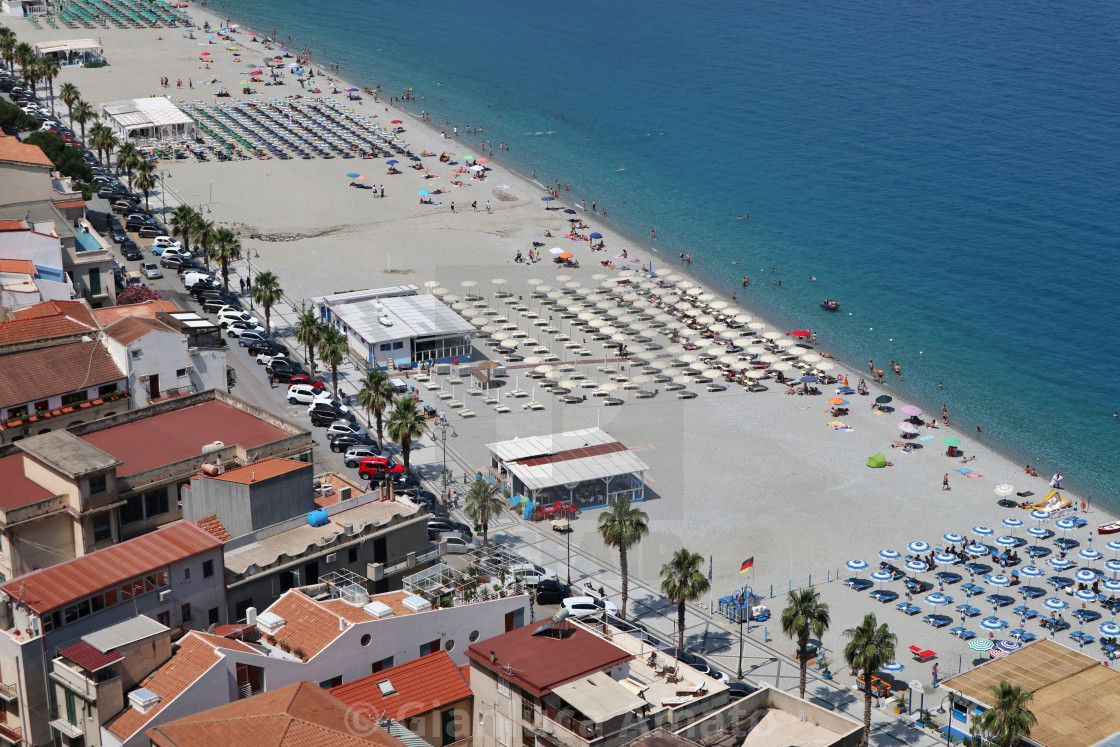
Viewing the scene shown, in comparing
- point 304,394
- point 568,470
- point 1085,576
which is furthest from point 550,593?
point 1085,576

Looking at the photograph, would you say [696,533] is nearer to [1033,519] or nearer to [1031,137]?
[1033,519]

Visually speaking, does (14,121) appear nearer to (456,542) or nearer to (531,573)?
(456,542)

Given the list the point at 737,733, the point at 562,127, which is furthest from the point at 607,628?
the point at 562,127

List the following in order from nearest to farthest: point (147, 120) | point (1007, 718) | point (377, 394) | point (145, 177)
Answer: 1. point (1007, 718)
2. point (377, 394)
3. point (145, 177)
4. point (147, 120)

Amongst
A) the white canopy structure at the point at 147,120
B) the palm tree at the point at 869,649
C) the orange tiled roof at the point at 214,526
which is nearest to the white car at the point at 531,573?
the orange tiled roof at the point at 214,526

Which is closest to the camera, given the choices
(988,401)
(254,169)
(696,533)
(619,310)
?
(696,533)
